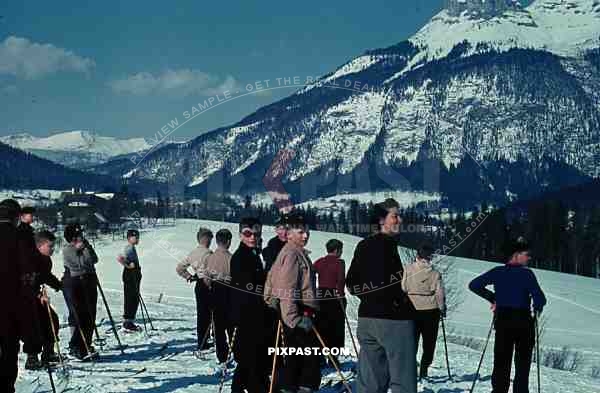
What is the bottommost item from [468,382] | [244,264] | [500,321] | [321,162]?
[468,382]

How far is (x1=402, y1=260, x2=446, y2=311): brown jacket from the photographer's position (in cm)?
932

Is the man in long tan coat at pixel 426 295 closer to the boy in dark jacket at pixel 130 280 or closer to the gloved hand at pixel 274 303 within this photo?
the gloved hand at pixel 274 303

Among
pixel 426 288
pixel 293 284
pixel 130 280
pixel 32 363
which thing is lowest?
pixel 32 363

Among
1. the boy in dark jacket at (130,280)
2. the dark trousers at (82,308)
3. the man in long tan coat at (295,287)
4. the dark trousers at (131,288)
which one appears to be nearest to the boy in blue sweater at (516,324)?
the man in long tan coat at (295,287)

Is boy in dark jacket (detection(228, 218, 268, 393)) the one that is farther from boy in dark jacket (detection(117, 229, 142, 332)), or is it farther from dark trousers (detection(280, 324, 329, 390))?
boy in dark jacket (detection(117, 229, 142, 332))

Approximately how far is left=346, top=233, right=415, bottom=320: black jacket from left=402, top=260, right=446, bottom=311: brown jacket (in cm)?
304

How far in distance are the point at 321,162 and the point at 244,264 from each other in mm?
2479

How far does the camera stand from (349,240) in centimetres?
1130

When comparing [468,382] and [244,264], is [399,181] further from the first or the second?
[468,382]

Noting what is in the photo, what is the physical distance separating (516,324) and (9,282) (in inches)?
224

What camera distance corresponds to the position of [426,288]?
30.9ft

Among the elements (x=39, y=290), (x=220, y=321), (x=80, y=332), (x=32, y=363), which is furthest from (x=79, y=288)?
(x=220, y=321)

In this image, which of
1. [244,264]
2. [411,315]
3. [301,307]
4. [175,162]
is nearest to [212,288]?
[175,162]

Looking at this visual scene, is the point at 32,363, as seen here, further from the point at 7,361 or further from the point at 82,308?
the point at 7,361
